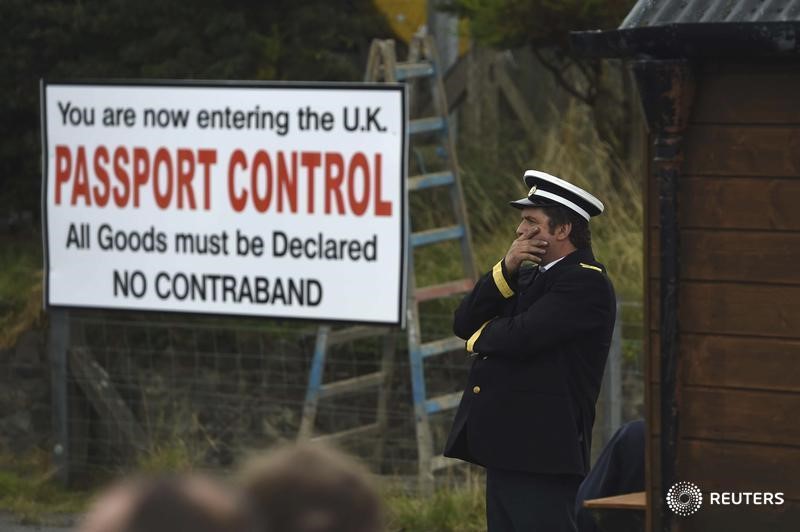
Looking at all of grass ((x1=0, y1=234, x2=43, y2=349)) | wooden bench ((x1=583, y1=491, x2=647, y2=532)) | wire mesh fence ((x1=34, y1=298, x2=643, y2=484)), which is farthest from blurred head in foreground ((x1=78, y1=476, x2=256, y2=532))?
grass ((x1=0, y1=234, x2=43, y2=349))

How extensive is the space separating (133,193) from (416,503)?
2212mm

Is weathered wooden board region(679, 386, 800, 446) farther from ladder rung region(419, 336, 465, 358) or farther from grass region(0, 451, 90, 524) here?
grass region(0, 451, 90, 524)

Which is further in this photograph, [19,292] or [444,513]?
[19,292]

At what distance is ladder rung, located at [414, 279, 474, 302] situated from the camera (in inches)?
326

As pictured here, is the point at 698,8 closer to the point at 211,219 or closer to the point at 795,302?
the point at 795,302

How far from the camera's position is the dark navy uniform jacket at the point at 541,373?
515cm

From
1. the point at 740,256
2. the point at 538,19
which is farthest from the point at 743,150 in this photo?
the point at 538,19

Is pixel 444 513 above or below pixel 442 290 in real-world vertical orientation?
below

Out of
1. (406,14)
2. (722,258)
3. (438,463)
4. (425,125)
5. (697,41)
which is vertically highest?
(406,14)

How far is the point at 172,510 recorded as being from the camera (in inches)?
67.6

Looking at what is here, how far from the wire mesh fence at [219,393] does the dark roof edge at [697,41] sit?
4.01 meters

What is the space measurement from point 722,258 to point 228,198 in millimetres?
4065

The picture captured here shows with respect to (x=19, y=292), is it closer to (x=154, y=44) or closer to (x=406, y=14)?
(x=154, y=44)

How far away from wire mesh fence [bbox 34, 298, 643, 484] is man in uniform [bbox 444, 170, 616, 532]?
3187 mm
